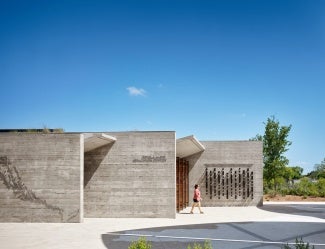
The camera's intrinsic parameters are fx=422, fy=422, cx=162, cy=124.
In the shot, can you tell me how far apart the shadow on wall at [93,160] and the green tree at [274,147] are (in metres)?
22.0

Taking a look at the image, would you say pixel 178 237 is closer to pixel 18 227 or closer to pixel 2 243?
pixel 2 243

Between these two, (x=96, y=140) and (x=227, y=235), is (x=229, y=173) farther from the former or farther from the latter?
(x=227, y=235)

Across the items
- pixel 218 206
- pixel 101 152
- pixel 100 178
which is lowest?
pixel 218 206

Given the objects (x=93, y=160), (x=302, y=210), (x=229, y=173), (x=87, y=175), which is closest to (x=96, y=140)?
(x=93, y=160)

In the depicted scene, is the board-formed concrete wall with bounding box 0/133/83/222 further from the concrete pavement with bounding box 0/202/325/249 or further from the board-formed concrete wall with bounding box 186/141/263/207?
the board-formed concrete wall with bounding box 186/141/263/207

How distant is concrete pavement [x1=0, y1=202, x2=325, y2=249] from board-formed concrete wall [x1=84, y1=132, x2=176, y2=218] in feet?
2.73

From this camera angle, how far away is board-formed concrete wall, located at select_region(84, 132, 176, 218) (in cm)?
1920

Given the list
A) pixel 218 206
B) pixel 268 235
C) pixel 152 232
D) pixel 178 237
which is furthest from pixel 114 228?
pixel 218 206

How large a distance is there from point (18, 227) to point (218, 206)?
14500 millimetres

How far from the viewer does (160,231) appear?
14.7 m

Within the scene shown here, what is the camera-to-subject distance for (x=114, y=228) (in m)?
15.4

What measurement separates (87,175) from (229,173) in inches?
442

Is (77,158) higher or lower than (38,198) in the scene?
higher

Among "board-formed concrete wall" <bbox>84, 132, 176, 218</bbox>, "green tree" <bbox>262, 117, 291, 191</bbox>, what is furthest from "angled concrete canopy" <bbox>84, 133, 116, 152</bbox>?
"green tree" <bbox>262, 117, 291, 191</bbox>
